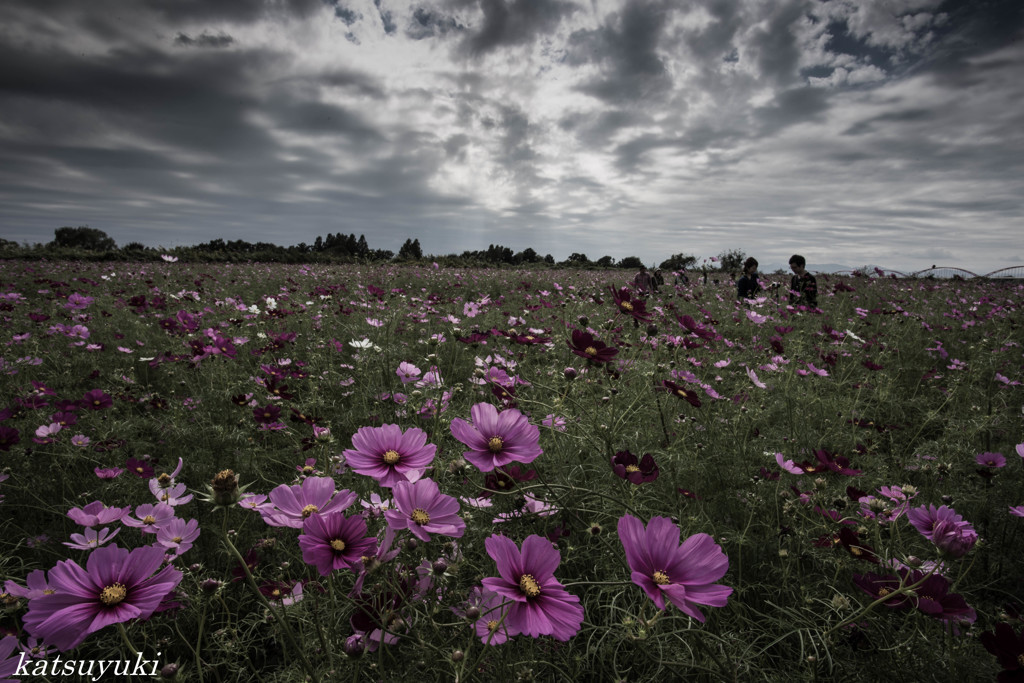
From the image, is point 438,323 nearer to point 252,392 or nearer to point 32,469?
point 252,392

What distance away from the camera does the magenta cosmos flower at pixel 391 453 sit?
2.42 ft

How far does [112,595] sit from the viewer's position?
58 cm

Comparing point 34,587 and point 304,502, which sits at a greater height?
point 304,502

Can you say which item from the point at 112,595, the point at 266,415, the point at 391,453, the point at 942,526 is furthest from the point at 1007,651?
the point at 266,415

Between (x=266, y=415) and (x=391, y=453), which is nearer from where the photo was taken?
(x=391, y=453)

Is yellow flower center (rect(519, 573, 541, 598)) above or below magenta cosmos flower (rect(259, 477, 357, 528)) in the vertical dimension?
below

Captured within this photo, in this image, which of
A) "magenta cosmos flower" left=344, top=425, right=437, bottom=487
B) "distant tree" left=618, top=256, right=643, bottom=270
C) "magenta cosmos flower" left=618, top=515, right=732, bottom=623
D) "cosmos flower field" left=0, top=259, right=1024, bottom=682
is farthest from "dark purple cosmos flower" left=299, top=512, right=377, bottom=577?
"distant tree" left=618, top=256, right=643, bottom=270

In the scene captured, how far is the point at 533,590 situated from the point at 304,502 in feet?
1.21

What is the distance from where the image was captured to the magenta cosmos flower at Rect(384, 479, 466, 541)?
600 millimetres

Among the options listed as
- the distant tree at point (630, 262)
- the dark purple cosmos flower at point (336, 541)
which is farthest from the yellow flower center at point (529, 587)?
the distant tree at point (630, 262)

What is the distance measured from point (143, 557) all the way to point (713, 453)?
5.83ft

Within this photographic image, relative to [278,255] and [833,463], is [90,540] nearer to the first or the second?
[833,463]

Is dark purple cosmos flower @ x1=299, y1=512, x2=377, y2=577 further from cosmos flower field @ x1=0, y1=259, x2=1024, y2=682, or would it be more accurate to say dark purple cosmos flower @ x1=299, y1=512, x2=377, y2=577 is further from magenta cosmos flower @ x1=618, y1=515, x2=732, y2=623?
magenta cosmos flower @ x1=618, y1=515, x2=732, y2=623

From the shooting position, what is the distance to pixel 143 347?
3340mm
